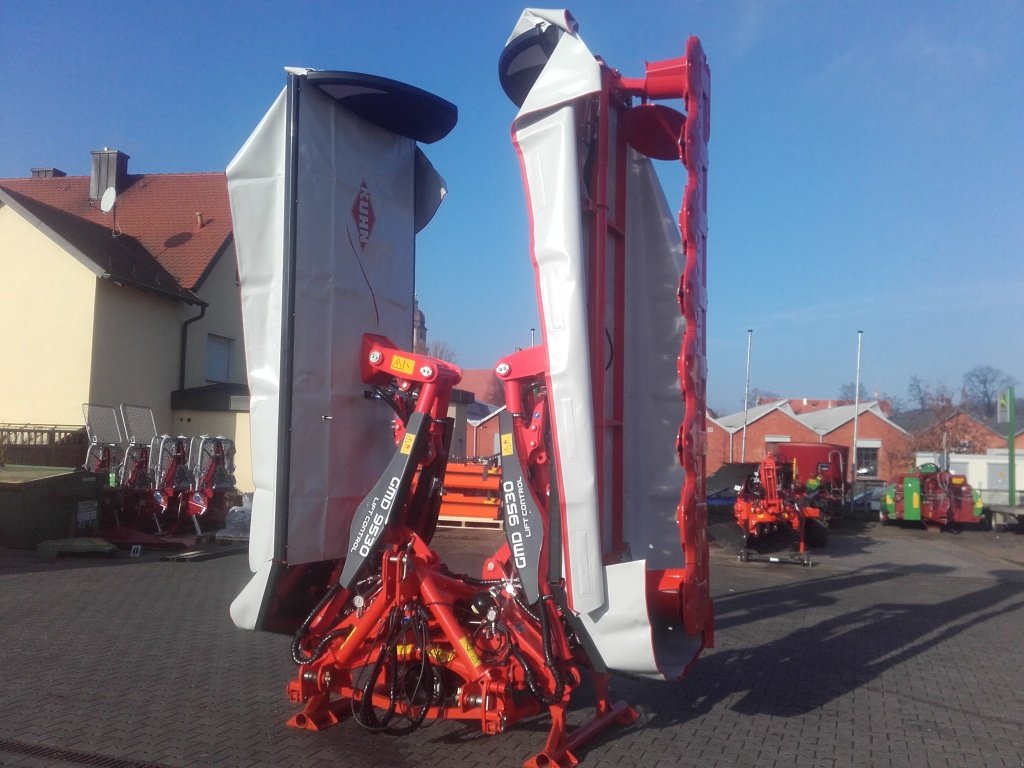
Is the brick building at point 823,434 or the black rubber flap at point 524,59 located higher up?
the black rubber flap at point 524,59

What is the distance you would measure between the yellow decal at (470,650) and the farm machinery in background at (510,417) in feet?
0.04

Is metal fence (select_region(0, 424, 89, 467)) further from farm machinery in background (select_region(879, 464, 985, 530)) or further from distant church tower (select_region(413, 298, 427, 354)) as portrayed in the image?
farm machinery in background (select_region(879, 464, 985, 530))

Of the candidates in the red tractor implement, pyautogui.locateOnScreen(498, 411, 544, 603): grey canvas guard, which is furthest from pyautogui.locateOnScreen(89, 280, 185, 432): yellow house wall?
pyautogui.locateOnScreen(498, 411, 544, 603): grey canvas guard

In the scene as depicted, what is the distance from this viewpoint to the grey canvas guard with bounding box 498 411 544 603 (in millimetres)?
4754

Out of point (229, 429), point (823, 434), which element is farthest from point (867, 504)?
point (823, 434)

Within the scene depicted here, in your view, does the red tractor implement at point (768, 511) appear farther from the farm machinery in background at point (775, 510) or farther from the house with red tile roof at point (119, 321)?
the house with red tile roof at point (119, 321)

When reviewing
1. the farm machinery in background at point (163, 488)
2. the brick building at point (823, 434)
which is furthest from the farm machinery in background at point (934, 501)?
the brick building at point (823, 434)

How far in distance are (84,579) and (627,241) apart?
28.9 ft

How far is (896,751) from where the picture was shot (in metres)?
5.38

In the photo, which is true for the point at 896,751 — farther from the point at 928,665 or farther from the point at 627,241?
the point at 627,241

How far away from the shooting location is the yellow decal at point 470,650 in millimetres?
4974

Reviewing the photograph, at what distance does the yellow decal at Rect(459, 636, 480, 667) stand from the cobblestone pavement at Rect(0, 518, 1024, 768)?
1.76 ft

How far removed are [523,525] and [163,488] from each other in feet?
38.3

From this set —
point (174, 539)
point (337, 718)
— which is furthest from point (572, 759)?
point (174, 539)
